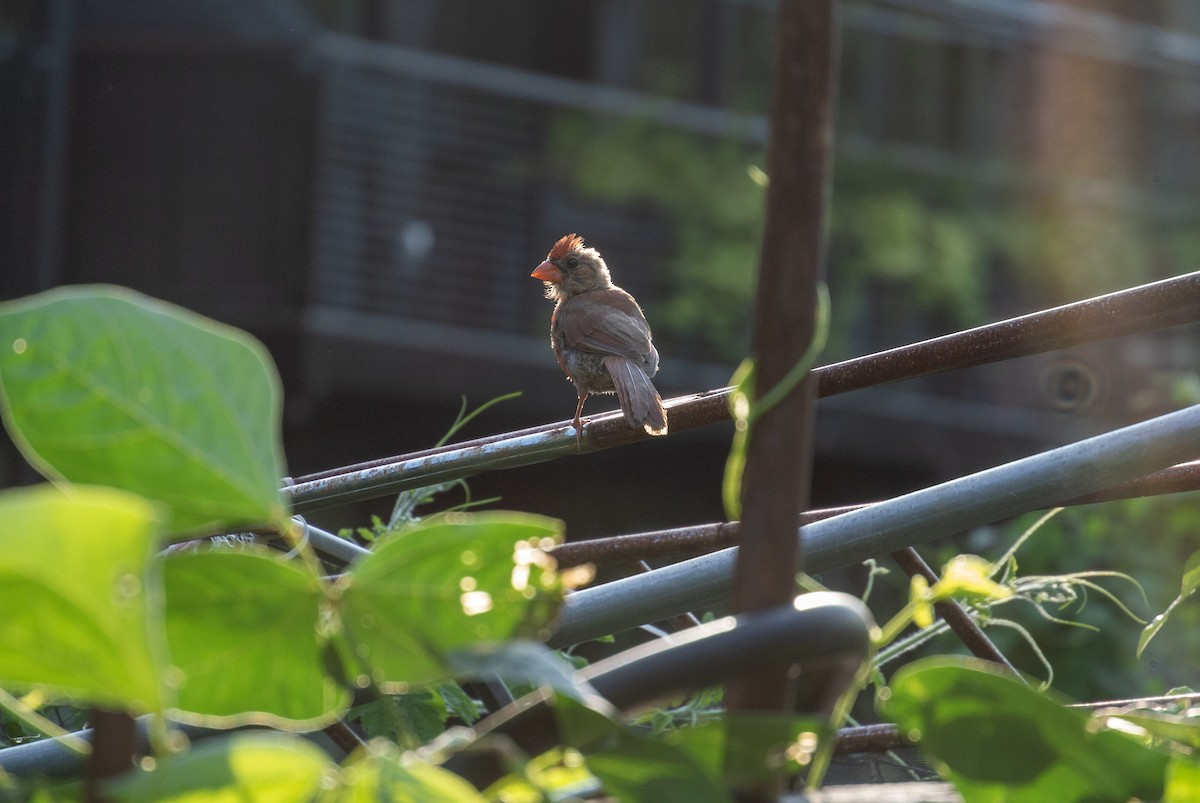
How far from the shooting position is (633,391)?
3.59m

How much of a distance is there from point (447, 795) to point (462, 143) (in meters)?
9.46

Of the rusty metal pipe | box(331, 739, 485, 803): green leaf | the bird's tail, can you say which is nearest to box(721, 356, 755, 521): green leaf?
box(331, 739, 485, 803): green leaf

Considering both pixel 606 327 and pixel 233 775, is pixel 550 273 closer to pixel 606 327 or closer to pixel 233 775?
pixel 606 327

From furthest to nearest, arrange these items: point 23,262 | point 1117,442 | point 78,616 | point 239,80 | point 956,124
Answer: point 956,124
point 239,80
point 23,262
point 1117,442
point 78,616

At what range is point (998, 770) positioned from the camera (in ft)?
1.36

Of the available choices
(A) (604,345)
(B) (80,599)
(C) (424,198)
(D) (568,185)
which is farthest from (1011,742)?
(D) (568,185)

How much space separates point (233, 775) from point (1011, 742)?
23 centimetres

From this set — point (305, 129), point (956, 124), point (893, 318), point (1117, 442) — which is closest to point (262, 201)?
point (305, 129)

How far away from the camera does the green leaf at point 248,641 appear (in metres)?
0.39

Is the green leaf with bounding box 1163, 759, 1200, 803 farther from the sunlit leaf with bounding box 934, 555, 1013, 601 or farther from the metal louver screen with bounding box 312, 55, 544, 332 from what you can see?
the metal louver screen with bounding box 312, 55, 544, 332

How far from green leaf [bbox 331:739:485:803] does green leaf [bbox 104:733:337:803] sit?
0.01 metres

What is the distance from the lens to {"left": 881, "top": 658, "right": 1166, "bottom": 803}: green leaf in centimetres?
41

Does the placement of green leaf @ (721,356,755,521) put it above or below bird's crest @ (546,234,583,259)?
above

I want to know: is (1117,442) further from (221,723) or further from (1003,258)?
(1003,258)
